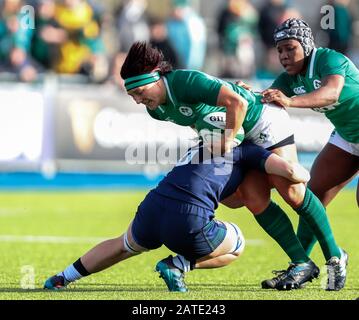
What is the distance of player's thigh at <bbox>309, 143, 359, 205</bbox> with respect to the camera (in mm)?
8133

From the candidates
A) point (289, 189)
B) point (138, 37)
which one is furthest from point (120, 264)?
point (138, 37)

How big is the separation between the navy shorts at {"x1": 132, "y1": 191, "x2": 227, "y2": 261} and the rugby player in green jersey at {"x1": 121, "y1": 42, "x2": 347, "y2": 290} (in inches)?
19.4

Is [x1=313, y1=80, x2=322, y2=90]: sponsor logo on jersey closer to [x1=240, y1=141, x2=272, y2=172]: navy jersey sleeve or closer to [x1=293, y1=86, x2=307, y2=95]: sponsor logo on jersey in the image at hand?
[x1=293, y1=86, x2=307, y2=95]: sponsor logo on jersey

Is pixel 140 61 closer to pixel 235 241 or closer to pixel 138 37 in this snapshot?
pixel 235 241

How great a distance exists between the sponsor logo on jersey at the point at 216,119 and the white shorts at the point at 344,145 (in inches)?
54.9

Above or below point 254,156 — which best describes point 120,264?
below

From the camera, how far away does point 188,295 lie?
684 cm

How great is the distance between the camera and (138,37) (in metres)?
18.2

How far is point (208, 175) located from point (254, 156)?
1.31ft

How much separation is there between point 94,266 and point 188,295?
825 millimetres

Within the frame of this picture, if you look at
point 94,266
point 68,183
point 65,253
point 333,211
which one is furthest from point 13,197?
point 94,266

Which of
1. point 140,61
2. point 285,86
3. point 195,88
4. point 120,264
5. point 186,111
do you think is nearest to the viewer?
point 195,88
